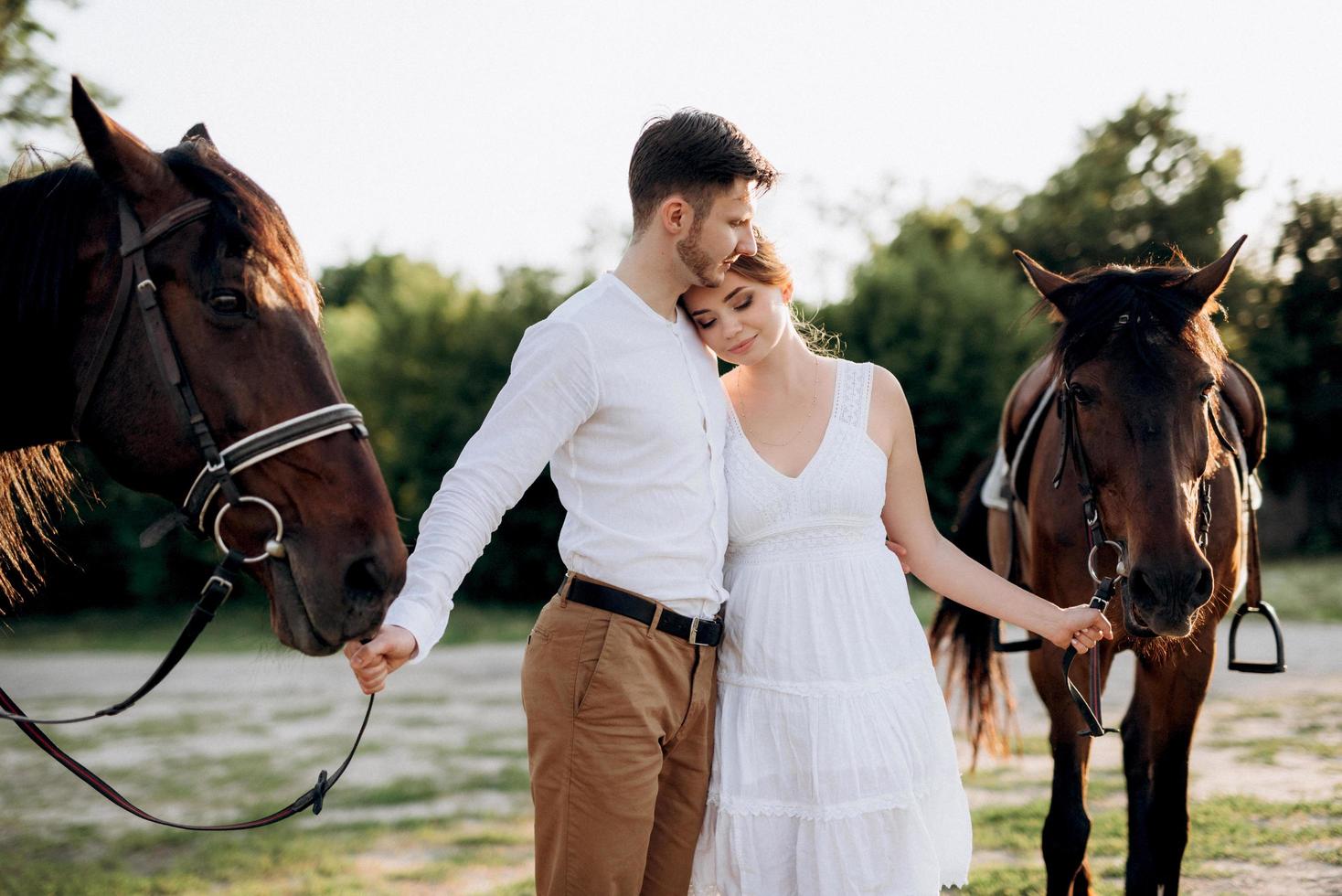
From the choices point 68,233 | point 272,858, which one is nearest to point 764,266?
point 68,233

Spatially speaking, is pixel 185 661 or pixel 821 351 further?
pixel 185 661

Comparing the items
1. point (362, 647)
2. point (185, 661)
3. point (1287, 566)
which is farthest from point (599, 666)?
point (1287, 566)

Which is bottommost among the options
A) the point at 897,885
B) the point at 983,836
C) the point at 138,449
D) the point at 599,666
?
the point at 983,836

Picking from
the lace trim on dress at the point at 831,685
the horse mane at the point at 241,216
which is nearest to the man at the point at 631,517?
the lace trim on dress at the point at 831,685

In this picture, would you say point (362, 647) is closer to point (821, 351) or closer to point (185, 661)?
point (821, 351)

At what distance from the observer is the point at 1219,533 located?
3340 millimetres

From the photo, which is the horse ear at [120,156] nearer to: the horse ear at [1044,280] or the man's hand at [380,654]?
the man's hand at [380,654]

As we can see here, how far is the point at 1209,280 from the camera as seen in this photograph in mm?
2857

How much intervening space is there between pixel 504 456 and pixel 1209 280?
79.1 inches

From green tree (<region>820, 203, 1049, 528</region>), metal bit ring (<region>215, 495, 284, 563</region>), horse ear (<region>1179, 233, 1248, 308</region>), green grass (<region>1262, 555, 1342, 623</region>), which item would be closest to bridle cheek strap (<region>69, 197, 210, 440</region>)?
metal bit ring (<region>215, 495, 284, 563</region>)

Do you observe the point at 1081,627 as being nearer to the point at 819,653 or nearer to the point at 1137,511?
the point at 1137,511

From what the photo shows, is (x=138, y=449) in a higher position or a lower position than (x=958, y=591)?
higher

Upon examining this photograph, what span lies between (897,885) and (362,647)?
130 cm

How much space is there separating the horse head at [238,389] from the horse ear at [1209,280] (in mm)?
2281
